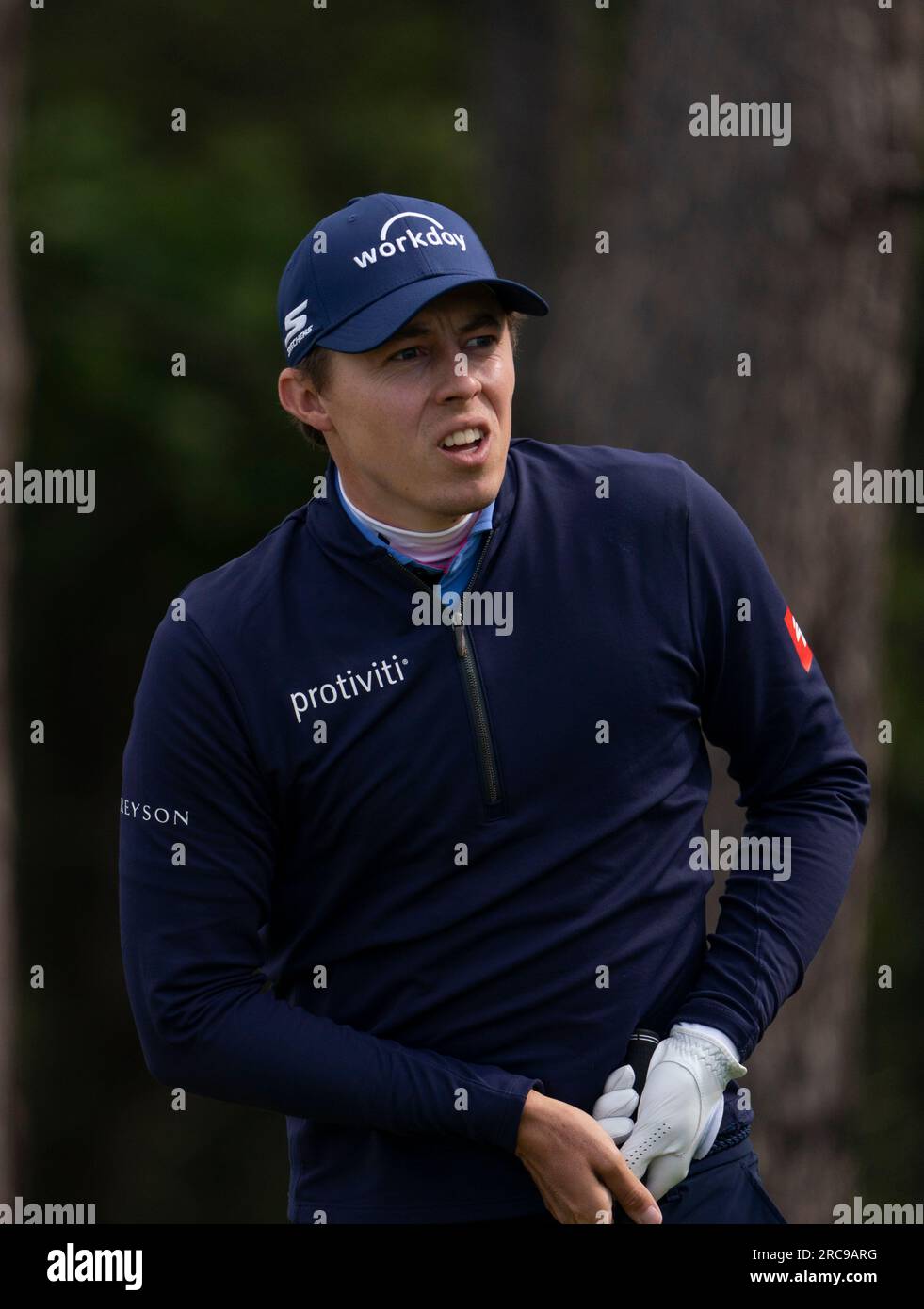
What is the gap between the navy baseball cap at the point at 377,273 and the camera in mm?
2945

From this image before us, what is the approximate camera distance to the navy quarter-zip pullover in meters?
2.83

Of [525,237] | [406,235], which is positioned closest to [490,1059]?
[406,235]

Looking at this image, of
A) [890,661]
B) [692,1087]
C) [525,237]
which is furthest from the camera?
[890,661]

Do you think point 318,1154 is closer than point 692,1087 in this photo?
No

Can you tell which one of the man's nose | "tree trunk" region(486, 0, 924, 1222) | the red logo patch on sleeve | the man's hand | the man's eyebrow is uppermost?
"tree trunk" region(486, 0, 924, 1222)

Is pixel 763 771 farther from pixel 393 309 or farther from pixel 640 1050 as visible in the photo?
pixel 393 309

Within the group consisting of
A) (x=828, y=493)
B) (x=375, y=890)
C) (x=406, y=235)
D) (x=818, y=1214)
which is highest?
(x=828, y=493)

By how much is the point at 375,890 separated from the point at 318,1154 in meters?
0.46

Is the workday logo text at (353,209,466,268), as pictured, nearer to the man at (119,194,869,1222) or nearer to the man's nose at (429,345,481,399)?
the man at (119,194,869,1222)

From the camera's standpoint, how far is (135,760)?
115 inches

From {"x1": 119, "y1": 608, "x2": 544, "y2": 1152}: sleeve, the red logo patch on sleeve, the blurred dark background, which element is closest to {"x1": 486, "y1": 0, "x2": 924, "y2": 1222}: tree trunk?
the blurred dark background

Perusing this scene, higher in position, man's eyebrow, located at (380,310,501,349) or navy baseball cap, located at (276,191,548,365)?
navy baseball cap, located at (276,191,548,365)
